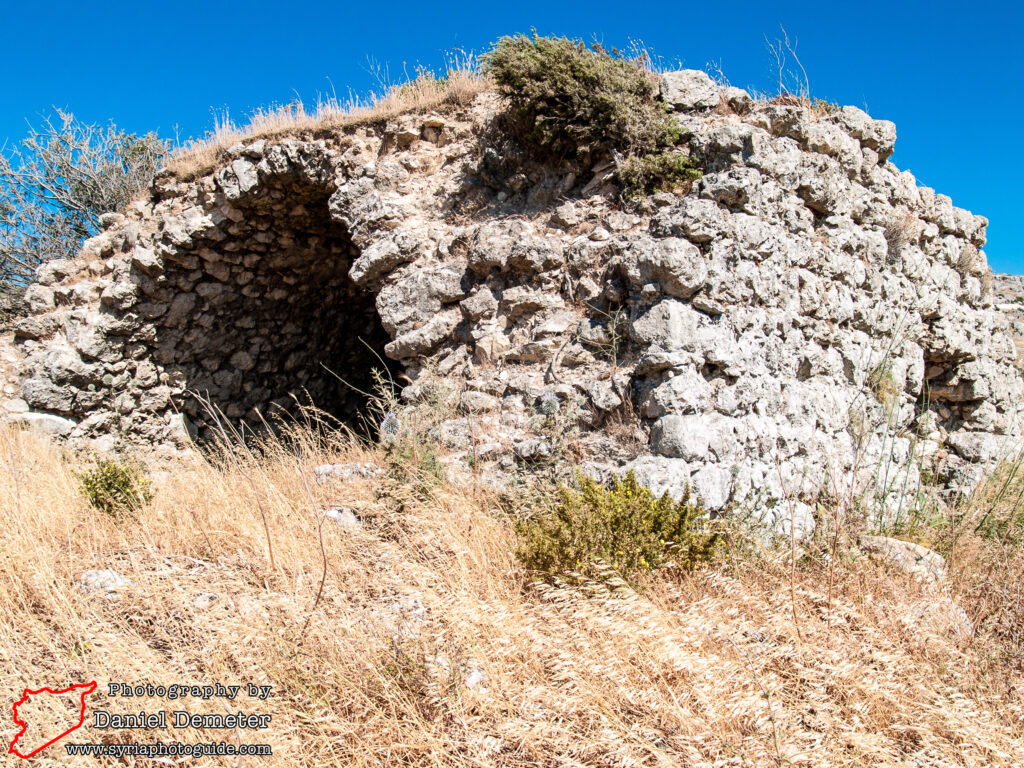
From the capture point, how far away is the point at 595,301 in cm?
507

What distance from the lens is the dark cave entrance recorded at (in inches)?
293

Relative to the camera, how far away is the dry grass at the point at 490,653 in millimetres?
2391

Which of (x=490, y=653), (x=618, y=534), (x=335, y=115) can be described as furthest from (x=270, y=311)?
(x=490, y=653)

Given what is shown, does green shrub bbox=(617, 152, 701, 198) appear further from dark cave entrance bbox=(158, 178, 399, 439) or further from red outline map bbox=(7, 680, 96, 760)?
red outline map bbox=(7, 680, 96, 760)

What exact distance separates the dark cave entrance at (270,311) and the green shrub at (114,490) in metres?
2.31

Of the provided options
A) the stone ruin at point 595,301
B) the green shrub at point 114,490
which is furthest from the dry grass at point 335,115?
the green shrub at point 114,490

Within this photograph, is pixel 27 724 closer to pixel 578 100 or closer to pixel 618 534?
pixel 618 534

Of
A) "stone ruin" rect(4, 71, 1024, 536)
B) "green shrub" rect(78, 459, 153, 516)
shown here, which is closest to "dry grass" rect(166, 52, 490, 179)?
"stone ruin" rect(4, 71, 1024, 536)

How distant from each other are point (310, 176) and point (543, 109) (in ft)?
8.53

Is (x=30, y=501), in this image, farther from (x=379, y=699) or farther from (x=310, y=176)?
(x=310, y=176)

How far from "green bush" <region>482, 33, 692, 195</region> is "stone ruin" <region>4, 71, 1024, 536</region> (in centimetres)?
23

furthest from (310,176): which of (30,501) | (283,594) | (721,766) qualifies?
(721,766)

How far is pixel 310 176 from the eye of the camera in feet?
22.3

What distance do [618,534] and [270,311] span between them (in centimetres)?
627
